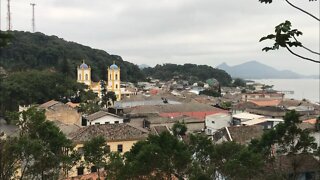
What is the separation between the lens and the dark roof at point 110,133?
2441cm

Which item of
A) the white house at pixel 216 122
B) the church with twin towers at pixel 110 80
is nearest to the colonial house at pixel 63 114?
the white house at pixel 216 122

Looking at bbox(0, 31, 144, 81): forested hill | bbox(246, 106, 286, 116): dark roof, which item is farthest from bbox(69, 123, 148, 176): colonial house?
bbox(0, 31, 144, 81): forested hill

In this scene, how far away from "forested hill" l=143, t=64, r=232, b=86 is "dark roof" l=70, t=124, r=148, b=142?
113 metres

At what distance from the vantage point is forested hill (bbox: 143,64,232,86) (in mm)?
145750

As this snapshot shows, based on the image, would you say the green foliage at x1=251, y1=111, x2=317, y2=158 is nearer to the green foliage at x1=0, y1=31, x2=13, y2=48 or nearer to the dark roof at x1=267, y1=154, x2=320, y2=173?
the dark roof at x1=267, y1=154, x2=320, y2=173

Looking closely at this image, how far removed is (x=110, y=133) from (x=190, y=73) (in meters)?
130

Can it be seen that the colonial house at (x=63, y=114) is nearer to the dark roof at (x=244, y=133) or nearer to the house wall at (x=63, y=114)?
the house wall at (x=63, y=114)

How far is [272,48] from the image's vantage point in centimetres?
462

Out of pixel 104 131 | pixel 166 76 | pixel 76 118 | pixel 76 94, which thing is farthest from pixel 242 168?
pixel 166 76

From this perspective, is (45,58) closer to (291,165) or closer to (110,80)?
(110,80)

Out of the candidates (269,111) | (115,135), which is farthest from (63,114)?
(269,111)

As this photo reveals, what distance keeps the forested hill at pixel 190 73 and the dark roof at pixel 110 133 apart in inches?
4441

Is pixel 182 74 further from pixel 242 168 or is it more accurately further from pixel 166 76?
pixel 242 168

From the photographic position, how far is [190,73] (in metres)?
154
